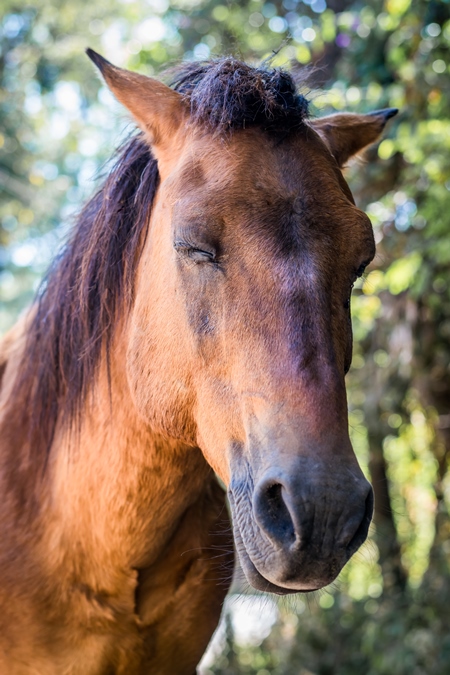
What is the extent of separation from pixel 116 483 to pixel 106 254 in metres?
0.75

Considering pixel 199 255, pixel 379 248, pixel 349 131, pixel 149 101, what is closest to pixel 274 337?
pixel 199 255

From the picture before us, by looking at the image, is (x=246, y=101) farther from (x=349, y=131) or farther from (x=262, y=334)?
(x=262, y=334)

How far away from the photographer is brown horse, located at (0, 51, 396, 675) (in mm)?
1533

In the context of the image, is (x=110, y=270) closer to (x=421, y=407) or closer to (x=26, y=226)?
(x=421, y=407)

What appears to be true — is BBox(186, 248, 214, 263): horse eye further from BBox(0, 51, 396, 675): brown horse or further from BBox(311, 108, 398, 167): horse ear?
BBox(311, 108, 398, 167): horse ear

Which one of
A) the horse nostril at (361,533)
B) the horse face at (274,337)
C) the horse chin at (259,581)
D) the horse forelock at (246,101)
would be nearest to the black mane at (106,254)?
the horse forelock at (246,101)

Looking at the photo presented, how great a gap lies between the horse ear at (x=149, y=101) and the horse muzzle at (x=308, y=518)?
119 cm

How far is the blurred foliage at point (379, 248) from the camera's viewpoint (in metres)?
3.98

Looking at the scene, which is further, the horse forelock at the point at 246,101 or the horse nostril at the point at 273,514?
the horse forelock at the point at 246,101

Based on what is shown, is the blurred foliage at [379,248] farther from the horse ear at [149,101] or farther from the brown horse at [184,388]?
the brown horse at [184,388]

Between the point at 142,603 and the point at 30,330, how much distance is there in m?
1.09

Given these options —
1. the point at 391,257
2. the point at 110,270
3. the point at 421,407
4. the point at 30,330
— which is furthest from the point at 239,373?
the point at 421,407

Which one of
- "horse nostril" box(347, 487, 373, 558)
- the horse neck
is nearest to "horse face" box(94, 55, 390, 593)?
"horse nostril" box(347, 487, 373, 558)

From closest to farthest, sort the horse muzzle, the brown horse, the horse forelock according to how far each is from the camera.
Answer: the horse muzzle → the brown horse → the horse forelock
